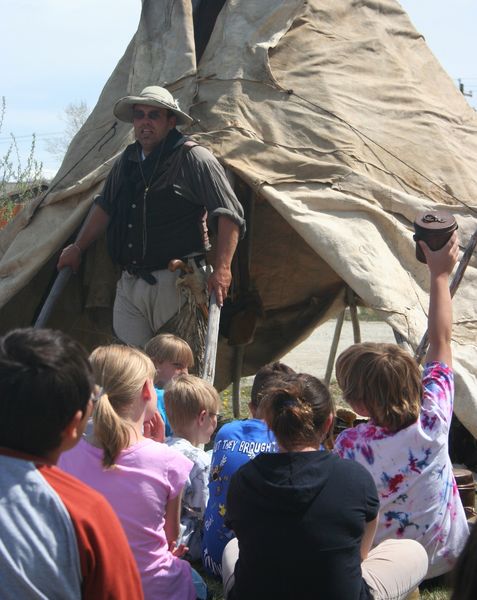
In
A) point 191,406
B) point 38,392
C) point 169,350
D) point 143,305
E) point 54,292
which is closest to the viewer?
point 38,392

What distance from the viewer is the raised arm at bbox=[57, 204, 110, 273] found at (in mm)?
5969

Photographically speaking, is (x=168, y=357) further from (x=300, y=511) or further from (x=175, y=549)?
(x=300, y=511)

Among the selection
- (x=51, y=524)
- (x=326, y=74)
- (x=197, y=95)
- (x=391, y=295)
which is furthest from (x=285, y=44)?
(x=51, y=524)

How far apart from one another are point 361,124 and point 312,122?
35 centimetres

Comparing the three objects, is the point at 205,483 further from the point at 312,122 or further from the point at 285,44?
the point at 285,44

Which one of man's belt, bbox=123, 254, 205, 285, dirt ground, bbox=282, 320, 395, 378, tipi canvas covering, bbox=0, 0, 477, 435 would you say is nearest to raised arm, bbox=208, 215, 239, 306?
man's belt, bbox=123, 254, 205, 285

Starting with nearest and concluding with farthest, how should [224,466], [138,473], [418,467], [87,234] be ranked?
1. [138,473]
2. [418,467]
3. [224,466]
4. [87,234]

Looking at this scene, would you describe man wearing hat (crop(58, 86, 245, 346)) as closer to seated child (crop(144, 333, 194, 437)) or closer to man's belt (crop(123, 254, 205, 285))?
man's belt (crop(123, 254, 205, 285))

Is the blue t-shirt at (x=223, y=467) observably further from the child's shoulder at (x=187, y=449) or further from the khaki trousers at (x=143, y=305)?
the khaki trousers at (x=143, y=305)

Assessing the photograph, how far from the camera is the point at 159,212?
18.6 ft

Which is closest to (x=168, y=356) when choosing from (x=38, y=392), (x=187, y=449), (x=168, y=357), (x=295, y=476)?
(x=168, y=357)

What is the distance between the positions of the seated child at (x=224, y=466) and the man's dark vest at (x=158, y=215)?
69.9 inches

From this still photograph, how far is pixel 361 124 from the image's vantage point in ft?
20.8

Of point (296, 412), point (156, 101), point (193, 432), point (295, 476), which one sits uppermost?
point (156, 101)
